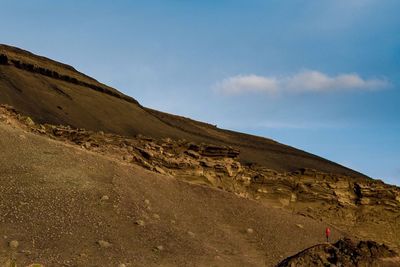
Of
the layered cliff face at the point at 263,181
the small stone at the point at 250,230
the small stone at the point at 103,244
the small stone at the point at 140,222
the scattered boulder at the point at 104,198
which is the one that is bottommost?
the small stone at the point at 103,244

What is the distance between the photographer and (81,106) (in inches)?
1805

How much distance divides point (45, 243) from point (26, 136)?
8580 mm

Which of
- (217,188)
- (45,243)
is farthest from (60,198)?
(217,188)

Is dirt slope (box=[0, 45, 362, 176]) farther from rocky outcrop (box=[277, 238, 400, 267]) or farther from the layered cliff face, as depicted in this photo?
rocky outcrop (box=[277, 238, 400, 267])

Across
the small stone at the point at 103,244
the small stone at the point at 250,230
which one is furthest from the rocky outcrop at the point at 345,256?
the small stone at the point at 250,230

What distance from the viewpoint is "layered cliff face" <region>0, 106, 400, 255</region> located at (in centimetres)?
3216

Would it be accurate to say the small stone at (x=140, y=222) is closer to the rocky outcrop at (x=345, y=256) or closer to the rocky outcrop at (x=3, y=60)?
the rocky outcrop at (x=345, y=256)

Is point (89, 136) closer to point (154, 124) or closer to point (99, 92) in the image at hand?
point (154, 124)

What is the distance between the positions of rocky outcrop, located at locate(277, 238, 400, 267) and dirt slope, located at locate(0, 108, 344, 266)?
24.8 feet

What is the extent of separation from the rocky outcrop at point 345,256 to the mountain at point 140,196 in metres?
7.18

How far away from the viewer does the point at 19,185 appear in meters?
24.2

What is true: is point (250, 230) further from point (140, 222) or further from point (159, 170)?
point (140, 222)

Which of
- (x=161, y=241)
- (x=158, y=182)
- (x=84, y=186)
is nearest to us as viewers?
(x=161, y=241)

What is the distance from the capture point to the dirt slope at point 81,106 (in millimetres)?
41344
